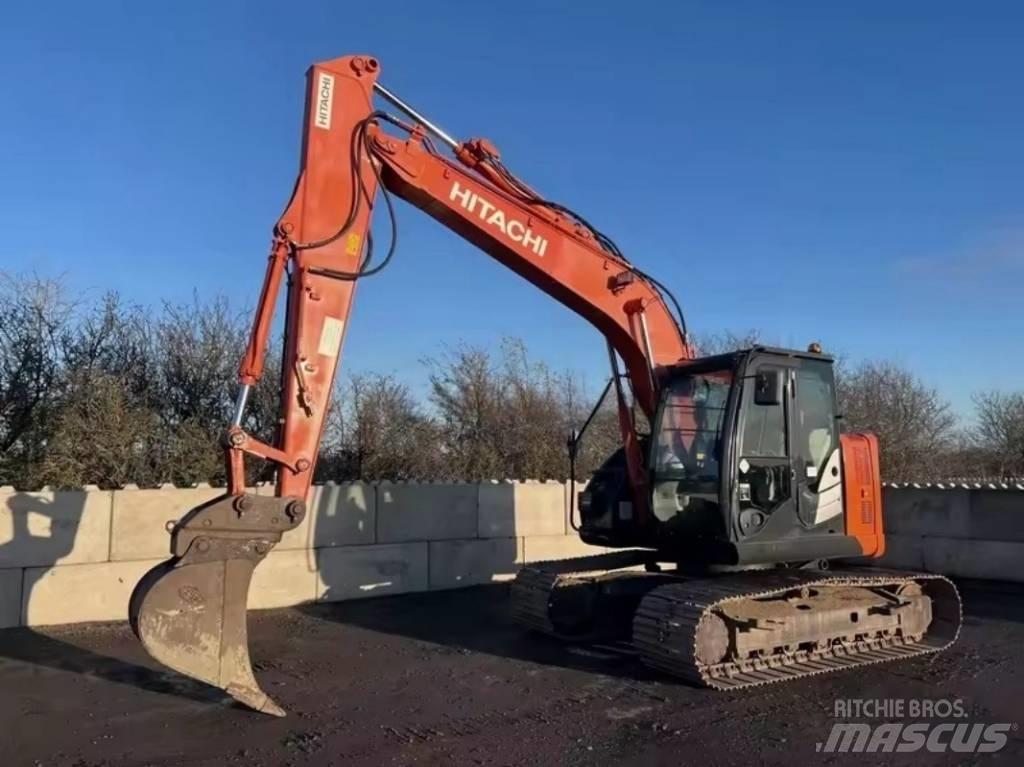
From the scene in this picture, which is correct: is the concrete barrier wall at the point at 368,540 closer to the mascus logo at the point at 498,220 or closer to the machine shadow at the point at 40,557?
the machine shadow at the point at 40,557

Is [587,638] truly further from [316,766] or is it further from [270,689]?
[316,766]

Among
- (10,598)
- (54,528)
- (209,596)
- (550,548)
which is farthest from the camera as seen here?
(550,548)

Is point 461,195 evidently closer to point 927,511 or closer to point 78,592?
point 78,592

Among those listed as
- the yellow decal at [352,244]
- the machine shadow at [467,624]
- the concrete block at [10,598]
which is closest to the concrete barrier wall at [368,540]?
the concrete block at [10,598]

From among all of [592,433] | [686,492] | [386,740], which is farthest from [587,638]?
[592,433]

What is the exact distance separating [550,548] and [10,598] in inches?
255

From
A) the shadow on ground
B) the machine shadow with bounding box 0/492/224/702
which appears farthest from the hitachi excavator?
the machine shadow with bounding box 0/492/224/702

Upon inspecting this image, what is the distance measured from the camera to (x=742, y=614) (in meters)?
6.84

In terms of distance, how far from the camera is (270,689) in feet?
21.2

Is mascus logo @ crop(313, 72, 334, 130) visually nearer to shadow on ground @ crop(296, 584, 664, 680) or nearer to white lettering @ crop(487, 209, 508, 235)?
white lettering @ crop(487, 209, 508, 235)

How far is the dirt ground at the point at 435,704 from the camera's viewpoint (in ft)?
16.8

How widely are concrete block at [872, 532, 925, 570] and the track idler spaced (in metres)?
10.3

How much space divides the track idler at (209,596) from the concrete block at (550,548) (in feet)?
21.4

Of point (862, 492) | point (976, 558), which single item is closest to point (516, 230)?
point (862, 492)
